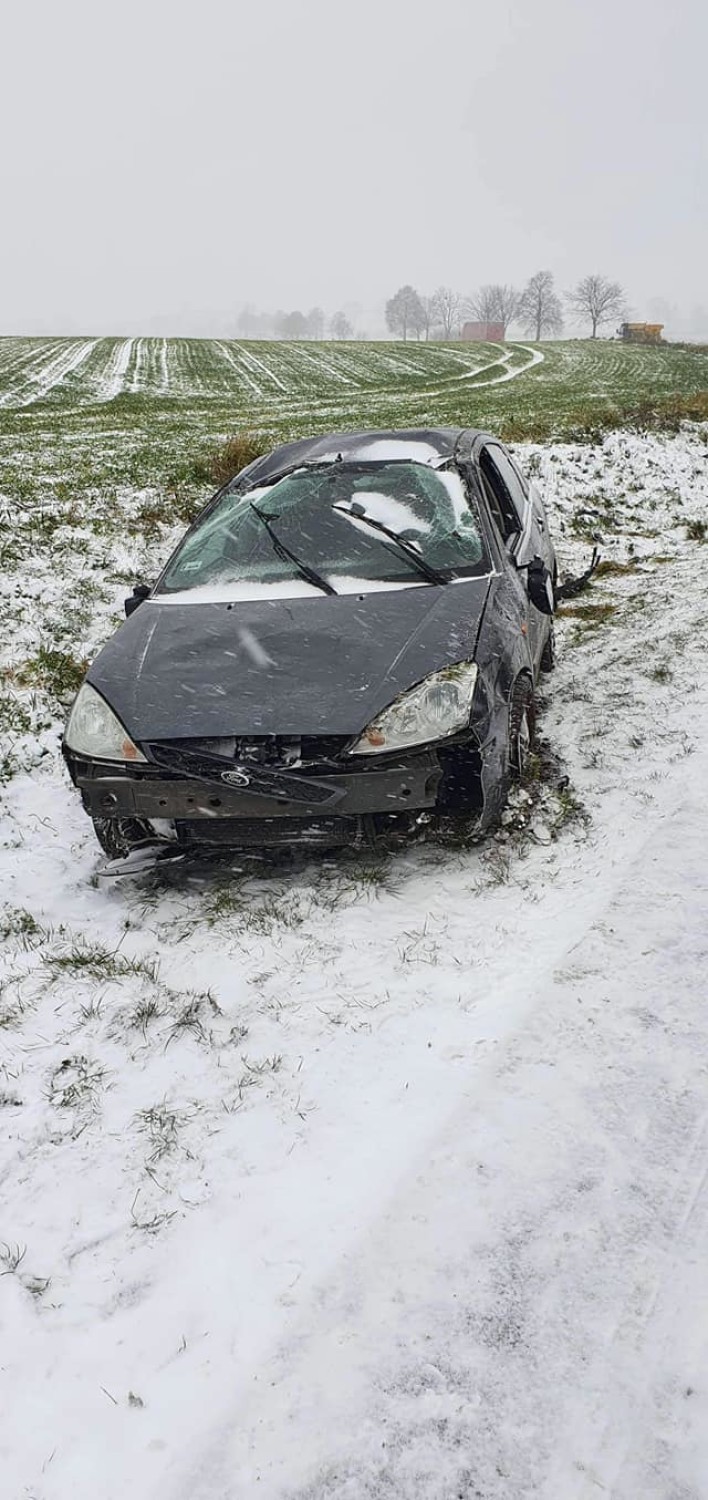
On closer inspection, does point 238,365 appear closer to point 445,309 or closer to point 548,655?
point 548,655

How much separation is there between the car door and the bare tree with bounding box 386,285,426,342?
140720 millimetres

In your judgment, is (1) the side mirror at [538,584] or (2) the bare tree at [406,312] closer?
(1) the side mirror at [538,584]

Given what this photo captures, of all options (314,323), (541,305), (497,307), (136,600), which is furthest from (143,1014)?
(314,323)

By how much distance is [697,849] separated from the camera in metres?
3.30

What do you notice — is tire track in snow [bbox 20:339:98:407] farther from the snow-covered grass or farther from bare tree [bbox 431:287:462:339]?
bare tree [bbox 431:287:462:339]

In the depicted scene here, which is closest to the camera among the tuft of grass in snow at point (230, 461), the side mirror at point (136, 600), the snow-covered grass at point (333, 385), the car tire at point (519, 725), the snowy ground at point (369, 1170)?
the snowy ground at point (369, 1170)

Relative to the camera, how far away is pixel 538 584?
431 centimetres

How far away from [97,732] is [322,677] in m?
0.89

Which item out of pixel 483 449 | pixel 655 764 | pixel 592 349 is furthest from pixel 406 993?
pixel 592 349

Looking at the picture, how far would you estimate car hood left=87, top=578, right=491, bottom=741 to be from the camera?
10.1 ft

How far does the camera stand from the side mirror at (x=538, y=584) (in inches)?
170

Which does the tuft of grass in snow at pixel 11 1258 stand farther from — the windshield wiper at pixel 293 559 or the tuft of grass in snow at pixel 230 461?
the tuft of grass in snow at pixel 230 461

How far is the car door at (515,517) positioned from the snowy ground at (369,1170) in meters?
1.18

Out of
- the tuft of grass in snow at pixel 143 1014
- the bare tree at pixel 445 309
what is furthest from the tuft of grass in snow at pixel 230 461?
the bare tree at pixel 445 309
